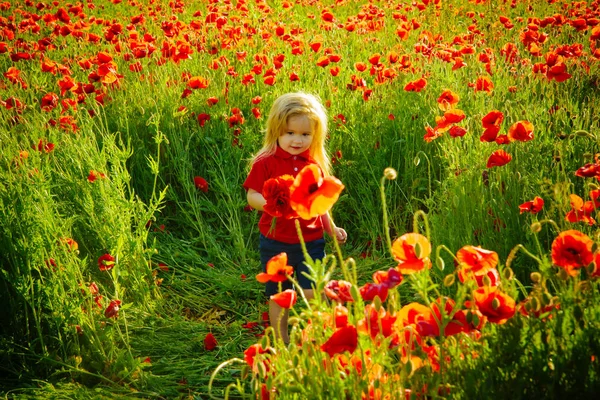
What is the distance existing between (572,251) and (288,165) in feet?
4.62

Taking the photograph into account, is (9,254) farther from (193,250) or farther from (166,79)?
(166,79)

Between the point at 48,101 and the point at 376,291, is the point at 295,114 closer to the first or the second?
the point at 376,291

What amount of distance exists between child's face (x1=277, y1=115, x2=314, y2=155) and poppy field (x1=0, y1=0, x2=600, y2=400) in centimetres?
59

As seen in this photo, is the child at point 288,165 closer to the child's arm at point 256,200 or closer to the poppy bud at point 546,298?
the child's arm at point 256,200

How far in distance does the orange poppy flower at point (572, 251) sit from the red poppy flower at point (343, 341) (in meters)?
0.49

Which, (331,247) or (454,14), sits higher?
(454,14)

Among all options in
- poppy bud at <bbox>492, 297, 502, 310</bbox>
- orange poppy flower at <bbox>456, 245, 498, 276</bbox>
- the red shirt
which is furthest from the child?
poppy bud at <bbox>492, 297, 502, 310</bbox>

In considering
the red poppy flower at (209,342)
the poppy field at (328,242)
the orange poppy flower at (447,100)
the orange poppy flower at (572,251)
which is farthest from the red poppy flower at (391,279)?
the orange poppy flower at (447,100)

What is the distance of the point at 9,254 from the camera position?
253cm

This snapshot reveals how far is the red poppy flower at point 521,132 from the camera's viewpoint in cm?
237

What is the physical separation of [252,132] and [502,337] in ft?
8.89

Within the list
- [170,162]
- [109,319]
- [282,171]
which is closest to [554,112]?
[282,171]

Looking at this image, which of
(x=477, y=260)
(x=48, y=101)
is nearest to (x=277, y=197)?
(x=477, y=260)

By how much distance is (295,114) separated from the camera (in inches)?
101
